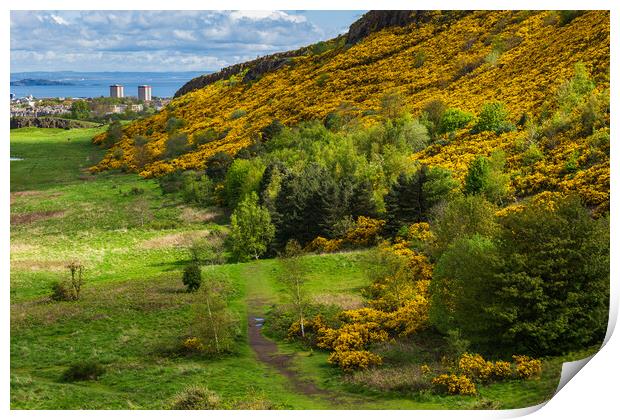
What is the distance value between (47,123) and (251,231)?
7395mm

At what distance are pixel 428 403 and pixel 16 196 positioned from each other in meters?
12.6

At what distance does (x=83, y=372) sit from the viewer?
1781cm

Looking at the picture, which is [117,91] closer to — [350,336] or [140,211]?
[140,211]

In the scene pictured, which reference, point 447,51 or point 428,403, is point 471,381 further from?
point 447,51

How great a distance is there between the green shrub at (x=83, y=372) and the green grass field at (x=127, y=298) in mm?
157

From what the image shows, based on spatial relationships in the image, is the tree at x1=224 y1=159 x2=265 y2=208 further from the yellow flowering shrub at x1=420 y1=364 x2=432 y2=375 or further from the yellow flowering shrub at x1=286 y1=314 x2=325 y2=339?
the yellow flowering shrub at x1=420 y1=364 x2=432 y2=375

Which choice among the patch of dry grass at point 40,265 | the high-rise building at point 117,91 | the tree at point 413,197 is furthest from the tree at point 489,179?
the patch of dry grass at point 40,265

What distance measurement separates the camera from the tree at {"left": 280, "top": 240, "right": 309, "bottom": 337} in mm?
20297

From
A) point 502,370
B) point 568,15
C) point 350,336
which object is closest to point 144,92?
point 350,336

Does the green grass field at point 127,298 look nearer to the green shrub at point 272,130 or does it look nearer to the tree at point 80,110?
the tree at point 80,110

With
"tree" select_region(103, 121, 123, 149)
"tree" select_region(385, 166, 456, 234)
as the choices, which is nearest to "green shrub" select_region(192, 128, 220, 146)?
"tree" select_region(103, 121, 123, 149)

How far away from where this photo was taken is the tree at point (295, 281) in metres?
20.3

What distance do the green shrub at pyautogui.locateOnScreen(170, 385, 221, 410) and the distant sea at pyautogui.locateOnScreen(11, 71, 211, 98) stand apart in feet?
34.0

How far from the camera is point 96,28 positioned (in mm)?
21266
